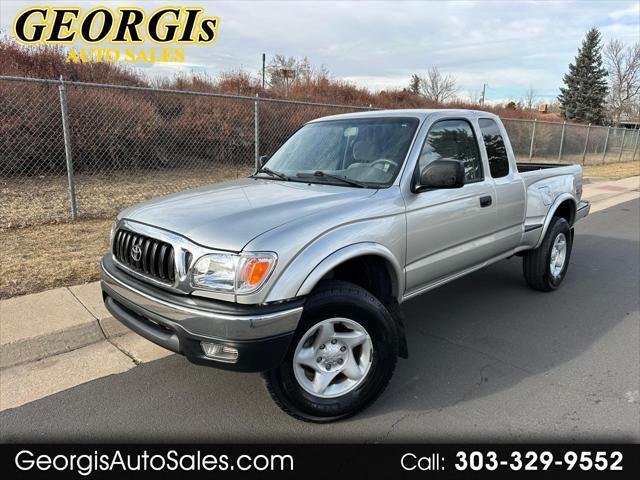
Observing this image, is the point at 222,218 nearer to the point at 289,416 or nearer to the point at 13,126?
the point at 289,416

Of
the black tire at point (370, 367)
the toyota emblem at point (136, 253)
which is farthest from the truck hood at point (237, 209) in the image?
the black tire at point (370, 367)

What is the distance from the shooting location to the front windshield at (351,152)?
341cm

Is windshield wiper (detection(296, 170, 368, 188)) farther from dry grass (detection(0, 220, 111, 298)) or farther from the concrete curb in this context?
dry grass (detection(0, 220, 111, 298))

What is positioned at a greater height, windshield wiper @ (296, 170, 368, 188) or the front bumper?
windshield wiper @ (296, 170, 368, 188)

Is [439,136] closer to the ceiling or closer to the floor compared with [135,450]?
closer to the ceiling

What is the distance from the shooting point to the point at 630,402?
9.96 feet

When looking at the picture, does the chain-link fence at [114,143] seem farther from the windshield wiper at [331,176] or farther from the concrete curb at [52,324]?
the windshield wiper at [331,176]

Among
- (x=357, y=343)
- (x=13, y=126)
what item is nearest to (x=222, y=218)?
(x=357, y=343)

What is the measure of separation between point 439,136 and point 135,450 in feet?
9.72

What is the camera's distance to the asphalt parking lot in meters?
2.73

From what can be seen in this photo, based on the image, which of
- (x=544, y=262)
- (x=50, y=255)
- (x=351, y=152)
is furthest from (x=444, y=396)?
(x=50, y=255)

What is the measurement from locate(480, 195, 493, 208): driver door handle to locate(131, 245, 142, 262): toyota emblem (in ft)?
8.63

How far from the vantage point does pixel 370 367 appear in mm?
2850

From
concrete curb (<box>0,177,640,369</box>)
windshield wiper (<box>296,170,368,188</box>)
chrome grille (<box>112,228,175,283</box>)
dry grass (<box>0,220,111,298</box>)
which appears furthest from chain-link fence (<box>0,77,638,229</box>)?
windshield wiper (<box>296,170,368,188</box>)
